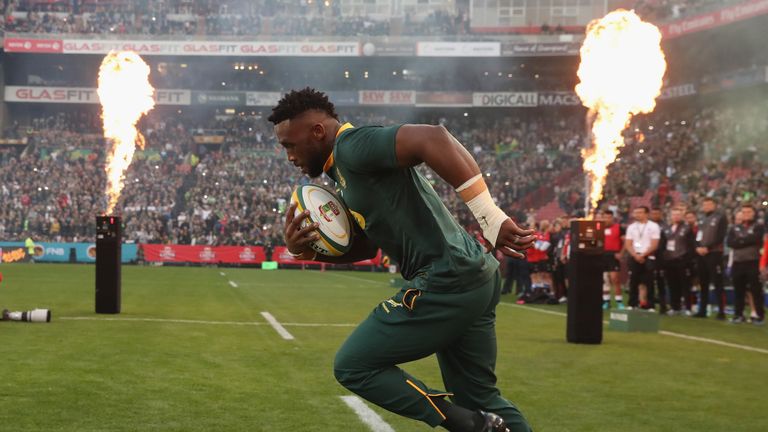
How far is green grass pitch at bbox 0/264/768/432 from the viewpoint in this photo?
6387mm

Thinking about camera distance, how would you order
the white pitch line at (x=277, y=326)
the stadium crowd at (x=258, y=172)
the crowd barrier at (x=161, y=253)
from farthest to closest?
the crowd barrier at (x=161, y=253), the stadium crowd at (x=258, y=172), the white pitch line at (x=277, y=326)

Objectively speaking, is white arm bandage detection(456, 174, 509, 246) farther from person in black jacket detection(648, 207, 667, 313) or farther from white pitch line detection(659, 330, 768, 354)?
person in black jacket detection(648, 207, 667, 313)

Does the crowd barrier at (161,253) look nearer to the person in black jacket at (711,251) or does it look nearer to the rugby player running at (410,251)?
the person in black jacket at (711,251)

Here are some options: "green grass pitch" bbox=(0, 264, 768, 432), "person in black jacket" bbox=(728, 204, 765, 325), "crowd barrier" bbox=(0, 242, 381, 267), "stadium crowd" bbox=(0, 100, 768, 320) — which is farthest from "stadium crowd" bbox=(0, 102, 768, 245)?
"green grass pitch" bbox=(0, 264, 768, 432)

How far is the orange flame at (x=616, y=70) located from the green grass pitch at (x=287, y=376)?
15.5ft

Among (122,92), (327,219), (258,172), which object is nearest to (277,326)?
(122,92)

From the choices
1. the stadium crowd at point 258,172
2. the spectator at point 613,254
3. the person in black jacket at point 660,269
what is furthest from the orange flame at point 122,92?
the stadium crowd at point 258,172

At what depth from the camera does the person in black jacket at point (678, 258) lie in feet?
57.3

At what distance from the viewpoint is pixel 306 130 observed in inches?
167

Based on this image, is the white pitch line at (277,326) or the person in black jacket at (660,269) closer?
the white pitch line at (277,326)

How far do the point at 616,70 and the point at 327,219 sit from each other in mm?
15830

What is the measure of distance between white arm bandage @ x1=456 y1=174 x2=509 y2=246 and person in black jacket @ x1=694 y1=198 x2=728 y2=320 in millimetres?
13570

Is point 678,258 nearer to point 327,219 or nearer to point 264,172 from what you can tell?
point 327,219

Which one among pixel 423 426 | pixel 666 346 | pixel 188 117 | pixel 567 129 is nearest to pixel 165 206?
pixel 188 117
